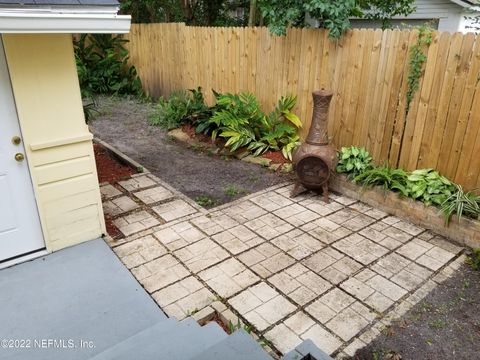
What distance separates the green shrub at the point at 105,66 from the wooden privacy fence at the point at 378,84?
4.05 meters

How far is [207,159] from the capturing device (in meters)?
6.09

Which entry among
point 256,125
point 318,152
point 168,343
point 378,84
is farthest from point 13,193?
point 378,84

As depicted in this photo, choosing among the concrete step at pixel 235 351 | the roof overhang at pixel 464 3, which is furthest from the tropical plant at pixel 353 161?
the roof overhang at pixel 464 3

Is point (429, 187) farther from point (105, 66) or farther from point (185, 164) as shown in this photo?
point (105, 66)

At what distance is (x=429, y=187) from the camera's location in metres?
4.11

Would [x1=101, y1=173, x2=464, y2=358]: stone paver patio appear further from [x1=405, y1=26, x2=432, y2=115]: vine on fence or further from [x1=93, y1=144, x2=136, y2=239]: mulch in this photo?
[x1=405, y1=26, x2=432, y2=115]: vine on fence

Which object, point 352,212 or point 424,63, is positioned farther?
point 352,212

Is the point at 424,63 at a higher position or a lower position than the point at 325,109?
higher

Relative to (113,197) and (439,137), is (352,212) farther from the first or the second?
→ (113,197)

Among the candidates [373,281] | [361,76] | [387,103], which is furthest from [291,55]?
[373,281]

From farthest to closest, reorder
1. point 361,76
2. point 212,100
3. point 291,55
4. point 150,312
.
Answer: point 212,100 → point 291,55 → point 361,76 → point 150,312

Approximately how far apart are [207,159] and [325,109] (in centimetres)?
233

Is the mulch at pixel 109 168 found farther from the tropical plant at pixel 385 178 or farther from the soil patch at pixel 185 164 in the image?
the tropical plant at pixel 385 178

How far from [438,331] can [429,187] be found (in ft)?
6.07
